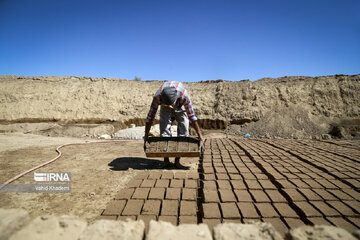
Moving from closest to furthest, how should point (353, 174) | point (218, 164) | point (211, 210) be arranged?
1. point (211, 210)
2. point (353, 174)
3. point (218, 164)

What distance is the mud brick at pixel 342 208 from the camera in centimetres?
175

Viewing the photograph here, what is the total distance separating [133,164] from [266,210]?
2776mm

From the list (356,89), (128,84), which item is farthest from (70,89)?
(356,89)

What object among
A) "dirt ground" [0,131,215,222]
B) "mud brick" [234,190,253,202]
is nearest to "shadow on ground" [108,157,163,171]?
"dirt ground" [0,131,215,222]

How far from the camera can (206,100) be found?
1462 centimetres

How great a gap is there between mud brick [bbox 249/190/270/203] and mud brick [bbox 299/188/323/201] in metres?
0.45

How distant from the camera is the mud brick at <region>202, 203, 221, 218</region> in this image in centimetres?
171

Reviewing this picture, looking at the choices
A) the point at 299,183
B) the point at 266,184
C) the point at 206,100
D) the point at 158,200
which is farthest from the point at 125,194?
the point at 206,100

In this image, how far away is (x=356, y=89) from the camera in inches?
496

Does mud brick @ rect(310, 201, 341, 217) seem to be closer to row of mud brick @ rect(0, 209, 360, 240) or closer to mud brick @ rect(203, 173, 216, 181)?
row of mud brick @ rect(0, 209, 360, 240)

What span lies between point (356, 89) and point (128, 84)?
57.2ft

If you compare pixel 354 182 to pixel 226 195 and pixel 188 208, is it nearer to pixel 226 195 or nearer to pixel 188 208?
pixel 226 195

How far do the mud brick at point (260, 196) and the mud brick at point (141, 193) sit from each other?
1240 millimetres

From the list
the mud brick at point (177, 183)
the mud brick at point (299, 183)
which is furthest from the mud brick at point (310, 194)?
the mud brick at point (177, 183)
